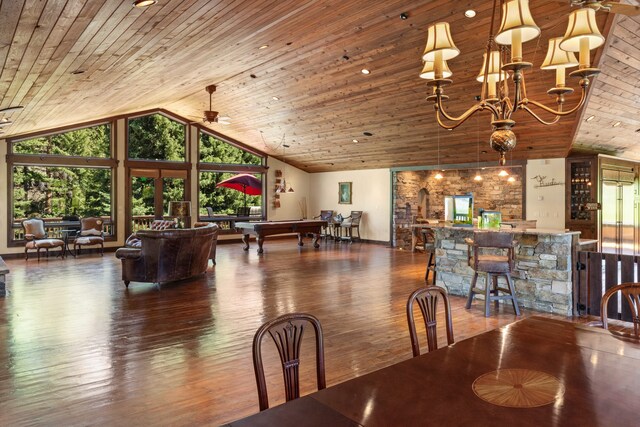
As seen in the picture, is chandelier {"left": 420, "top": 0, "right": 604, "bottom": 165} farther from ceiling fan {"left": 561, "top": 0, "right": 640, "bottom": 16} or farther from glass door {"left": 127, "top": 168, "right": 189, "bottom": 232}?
glass door {"left": 127, "top": 168, "right": 189, "bottom": 232}

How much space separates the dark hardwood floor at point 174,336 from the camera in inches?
118

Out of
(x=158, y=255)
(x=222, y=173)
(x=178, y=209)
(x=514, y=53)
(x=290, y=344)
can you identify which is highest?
(x=222, y=173)

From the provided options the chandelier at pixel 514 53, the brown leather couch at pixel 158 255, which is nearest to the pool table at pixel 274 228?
the brown leather couch at pixel 158 255

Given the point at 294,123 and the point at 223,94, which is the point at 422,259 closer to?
the point at 294,123

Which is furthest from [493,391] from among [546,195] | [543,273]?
[546,195]

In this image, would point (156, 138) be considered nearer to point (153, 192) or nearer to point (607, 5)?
point (153, 192)

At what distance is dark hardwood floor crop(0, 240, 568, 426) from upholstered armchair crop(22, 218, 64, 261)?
1520mm

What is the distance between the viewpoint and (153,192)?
12.8 meters

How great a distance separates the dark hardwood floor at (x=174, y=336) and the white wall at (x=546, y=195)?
319cm

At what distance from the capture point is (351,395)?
4.87ft

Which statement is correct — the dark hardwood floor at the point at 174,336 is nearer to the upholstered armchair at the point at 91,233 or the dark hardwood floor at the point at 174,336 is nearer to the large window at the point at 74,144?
the upholstered armchair at the point at 91,233

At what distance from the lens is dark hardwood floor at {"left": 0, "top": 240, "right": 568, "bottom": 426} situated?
2.99 meters

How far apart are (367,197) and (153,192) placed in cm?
644

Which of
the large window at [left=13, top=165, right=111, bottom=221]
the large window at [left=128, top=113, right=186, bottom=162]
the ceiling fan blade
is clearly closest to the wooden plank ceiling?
the ceiling fan blade
